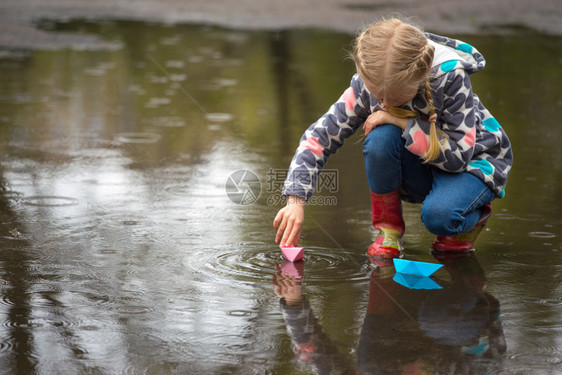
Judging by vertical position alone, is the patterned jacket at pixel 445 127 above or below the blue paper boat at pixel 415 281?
above

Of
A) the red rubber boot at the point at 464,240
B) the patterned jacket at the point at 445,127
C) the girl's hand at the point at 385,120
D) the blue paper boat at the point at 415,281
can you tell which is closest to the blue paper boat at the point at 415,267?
the blue paper boat at the point at 415,281

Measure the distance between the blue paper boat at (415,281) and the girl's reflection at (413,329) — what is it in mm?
32

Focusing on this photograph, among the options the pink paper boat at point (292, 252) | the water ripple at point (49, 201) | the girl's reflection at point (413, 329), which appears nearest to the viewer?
the girl's reflection at point (413, 329)

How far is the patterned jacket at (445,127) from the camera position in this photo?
3.43m

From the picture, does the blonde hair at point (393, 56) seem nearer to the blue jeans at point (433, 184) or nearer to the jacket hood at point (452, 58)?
the jacket hood at point (452, 58)

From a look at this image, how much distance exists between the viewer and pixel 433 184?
3717 millimetres

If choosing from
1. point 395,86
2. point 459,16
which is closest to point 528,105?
point 395,86

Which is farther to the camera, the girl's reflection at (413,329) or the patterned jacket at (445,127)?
the patterned jacket at (445,127)

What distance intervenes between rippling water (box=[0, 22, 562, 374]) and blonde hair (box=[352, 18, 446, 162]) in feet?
2.64

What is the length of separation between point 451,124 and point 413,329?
1068 millimetres

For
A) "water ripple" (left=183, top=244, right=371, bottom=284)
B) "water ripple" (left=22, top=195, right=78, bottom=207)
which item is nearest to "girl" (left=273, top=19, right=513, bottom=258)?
"water ripple" (left=183, top=244, right=371, bottom=284)

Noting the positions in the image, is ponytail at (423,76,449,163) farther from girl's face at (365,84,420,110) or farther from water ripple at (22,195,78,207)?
water ripple at (22,195,78,207)

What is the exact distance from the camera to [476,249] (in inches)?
150

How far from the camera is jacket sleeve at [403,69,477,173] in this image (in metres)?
3.41
